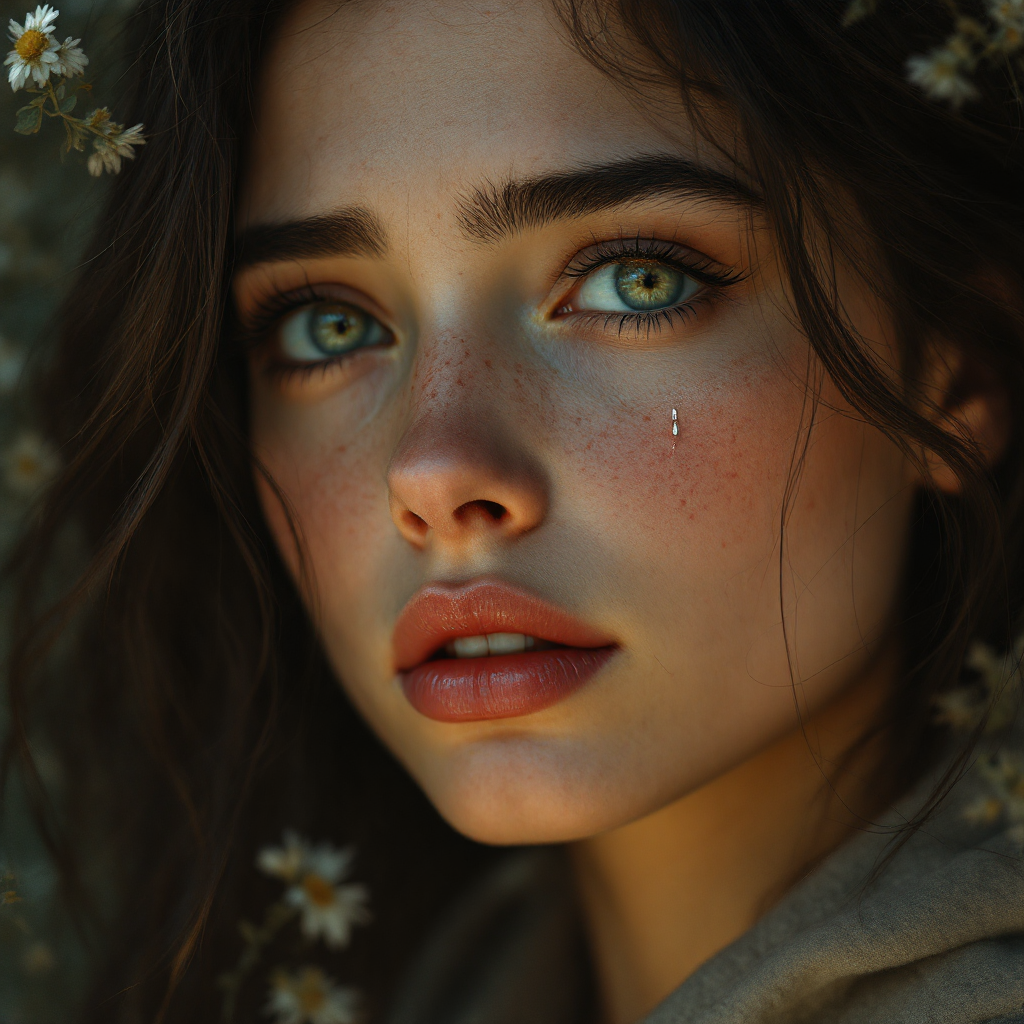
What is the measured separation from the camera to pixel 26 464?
1912mm

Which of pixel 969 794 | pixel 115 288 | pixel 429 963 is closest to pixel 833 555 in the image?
pixel 969 794

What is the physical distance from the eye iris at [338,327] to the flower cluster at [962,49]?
2.57 ft

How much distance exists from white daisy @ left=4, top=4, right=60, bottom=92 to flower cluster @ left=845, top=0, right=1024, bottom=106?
3.21ft

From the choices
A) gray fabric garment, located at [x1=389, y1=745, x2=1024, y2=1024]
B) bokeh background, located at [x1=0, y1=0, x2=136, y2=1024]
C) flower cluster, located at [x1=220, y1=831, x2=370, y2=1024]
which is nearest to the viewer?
gray fabric garment, located at [x1=389, y1=745, x2=1024, y2=1024]

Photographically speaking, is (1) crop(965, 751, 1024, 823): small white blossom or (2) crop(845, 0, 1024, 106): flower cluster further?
(1) crop(965, 751, 1024, 823): small white blossom

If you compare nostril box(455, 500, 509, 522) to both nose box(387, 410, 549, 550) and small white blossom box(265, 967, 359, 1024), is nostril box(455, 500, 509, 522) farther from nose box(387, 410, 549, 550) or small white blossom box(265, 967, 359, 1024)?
small white blossom box(265, 967, 359, 1024)

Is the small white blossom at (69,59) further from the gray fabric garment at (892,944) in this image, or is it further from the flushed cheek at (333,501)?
the gray fabric garment at (892,944)

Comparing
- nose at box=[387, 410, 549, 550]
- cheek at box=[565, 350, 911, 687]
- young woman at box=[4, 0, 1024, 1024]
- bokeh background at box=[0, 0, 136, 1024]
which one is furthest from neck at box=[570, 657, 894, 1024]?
bokeh background at box=[0, 0, 136, 1024]

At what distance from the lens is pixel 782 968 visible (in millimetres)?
1214

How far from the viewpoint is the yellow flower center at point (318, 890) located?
1.97 meters

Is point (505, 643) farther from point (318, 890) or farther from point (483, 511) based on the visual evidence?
point (318, 890)

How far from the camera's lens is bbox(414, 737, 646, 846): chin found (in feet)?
4.22

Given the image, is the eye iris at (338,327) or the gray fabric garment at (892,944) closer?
the gray fabric garment at (892,944)

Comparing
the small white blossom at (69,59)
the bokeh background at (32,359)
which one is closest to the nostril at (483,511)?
the small white blossom at (69,59)
